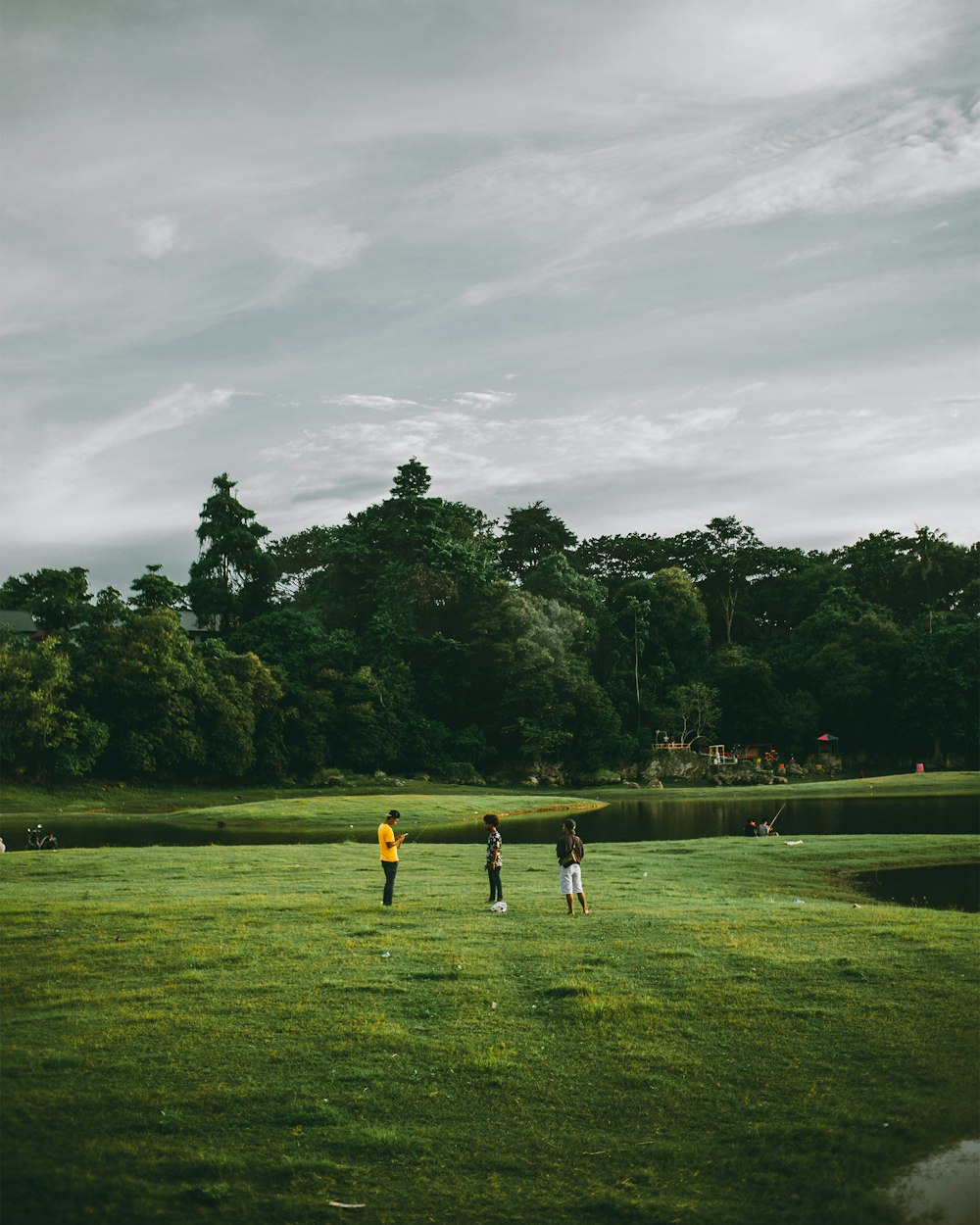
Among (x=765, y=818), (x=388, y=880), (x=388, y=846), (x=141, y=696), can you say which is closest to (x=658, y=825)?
(x=765, y=818)

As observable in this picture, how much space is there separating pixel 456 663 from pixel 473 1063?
83.5 m

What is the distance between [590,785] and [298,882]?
213 feet

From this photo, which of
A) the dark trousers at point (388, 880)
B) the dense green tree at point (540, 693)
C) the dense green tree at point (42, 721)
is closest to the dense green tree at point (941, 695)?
the dense green tree at point (540, 693)

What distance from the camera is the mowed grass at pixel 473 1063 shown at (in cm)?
896

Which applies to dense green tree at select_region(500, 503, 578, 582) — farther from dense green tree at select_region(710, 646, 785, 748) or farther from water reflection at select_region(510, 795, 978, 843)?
water reflection at select_region(510, 795, 978, 843)

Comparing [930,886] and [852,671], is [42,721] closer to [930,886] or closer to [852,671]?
A: [930,886]

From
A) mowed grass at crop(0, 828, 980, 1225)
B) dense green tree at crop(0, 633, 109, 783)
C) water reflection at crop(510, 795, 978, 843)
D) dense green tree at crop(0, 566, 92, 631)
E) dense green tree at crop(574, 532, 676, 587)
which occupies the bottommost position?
water reflection at crop(510, 795, 978, 843)

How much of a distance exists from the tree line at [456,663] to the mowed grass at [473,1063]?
5566cm

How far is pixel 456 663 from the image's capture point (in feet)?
312

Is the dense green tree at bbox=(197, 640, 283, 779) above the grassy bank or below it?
above

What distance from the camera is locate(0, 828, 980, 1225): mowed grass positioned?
29.4 ft

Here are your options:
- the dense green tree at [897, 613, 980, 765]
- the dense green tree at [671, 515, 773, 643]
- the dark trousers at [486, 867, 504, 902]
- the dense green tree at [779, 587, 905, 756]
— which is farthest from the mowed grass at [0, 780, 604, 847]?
the dense green tree at [671, 515, 773, 643]

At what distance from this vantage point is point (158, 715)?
72562 millimetres

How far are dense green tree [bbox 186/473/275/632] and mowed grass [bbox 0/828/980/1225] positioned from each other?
269ft
